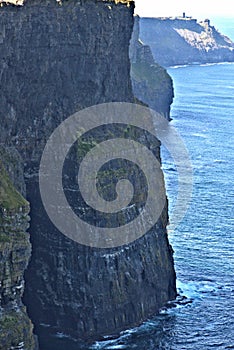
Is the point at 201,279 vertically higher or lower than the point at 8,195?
lower

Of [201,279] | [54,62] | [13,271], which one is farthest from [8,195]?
[201,279]

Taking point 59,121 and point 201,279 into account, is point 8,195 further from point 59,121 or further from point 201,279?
point 201,279

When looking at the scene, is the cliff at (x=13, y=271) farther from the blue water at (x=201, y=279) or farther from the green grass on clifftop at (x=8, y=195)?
the blue water at (x=201, y=279)

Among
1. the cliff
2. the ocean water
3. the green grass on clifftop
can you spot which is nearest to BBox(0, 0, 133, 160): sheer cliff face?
the green grass on clifftop

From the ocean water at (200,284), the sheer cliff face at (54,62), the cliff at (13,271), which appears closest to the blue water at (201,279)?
the ocean water at (200,284)

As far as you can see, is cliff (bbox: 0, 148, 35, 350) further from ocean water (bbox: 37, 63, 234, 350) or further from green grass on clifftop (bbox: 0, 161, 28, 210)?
ocean water (bbox: 37, 63, 234, 350)

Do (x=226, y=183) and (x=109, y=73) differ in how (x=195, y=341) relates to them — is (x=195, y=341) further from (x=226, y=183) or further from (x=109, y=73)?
(x=226, y=183)

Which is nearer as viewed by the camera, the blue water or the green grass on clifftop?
the green grass on clifftop
